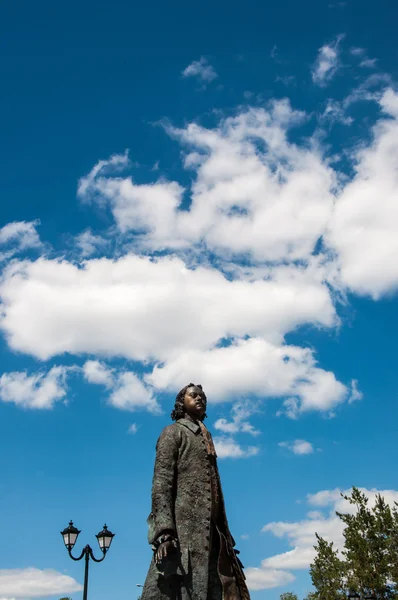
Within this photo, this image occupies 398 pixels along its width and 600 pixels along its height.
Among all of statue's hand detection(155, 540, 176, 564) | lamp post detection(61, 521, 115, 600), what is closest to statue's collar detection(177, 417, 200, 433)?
statue's hand detection(155, 540, 176, 564)

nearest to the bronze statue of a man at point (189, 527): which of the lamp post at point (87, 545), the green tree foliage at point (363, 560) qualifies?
the lamp post at point (87, 545)

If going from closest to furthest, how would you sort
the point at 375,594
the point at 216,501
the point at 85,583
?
A: 1. the point at 216,501
2. the point at 85,583
3. the point at 375,594

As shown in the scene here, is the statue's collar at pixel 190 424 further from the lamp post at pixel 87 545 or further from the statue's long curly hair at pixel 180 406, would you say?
the lamp post at pixel 87 545

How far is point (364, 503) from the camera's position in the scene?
33.7 m

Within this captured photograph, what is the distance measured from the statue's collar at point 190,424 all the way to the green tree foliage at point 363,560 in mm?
25109

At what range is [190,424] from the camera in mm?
7543

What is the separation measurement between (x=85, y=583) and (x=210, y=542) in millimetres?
10422

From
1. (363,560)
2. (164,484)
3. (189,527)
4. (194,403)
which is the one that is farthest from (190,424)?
(363,560)

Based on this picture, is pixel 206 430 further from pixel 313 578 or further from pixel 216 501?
pixel 313 578

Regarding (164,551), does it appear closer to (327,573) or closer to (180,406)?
(180,406)

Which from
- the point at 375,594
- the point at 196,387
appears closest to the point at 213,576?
the point at 196,387

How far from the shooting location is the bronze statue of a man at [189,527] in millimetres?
6293

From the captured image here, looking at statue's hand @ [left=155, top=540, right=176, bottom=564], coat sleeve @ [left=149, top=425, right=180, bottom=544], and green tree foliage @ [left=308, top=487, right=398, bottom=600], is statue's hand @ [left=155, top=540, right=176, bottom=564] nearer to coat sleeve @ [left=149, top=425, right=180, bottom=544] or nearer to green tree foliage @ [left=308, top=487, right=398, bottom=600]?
coat sleeve @ [left=149, top=425, right=180, bottom=544]

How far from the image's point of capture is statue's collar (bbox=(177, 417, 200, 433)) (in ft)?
24.5
